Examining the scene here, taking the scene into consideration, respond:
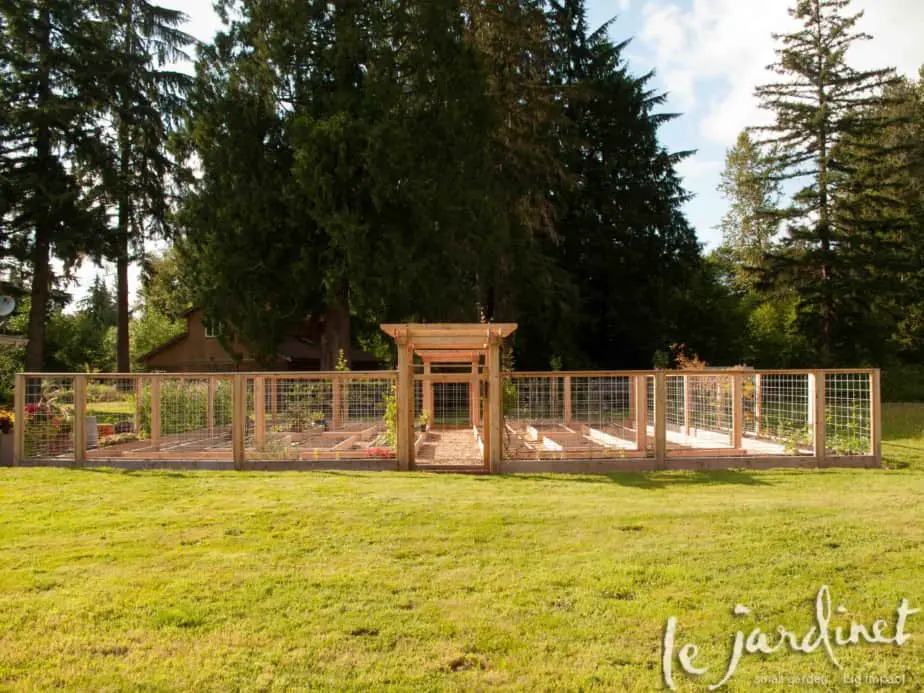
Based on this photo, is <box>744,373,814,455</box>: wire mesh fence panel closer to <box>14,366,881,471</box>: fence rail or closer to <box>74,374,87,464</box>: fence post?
<box>14,366,881,471</box>: fence rail

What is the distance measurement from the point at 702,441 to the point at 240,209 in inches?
635

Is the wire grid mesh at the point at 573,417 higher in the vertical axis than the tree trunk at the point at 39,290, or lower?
lower

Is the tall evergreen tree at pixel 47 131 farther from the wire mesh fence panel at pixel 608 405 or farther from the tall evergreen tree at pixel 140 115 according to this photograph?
the wire mesh fence panel at pixel 608 405

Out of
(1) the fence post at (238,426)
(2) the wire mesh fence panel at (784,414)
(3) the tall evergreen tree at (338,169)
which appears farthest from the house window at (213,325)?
(2) the wire mesh fence panel at (784,414)

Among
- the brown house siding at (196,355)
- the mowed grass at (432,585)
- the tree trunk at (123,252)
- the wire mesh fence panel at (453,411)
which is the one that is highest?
the tree trunk at (123,252)

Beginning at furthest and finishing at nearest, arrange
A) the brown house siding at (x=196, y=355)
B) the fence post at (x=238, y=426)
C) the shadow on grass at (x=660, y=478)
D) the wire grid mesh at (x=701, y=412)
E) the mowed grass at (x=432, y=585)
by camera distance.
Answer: the brown house siding at (x=196, y=355)
the wire grid mesh at (x=701, y=412)
the fence post at (x=238, y=426)
the shadow on grass at (x=660, y=478)
the mowed grass at (x=432, y=585)

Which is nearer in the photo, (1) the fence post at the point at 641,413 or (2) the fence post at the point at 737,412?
(1) the fence post at the point at 641,413

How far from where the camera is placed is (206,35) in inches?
1082

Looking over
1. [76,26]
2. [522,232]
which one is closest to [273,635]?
[522,232]

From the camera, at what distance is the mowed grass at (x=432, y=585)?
3656 millimetres

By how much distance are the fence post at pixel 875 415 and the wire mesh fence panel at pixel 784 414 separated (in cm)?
90

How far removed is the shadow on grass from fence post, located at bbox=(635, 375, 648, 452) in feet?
2.96

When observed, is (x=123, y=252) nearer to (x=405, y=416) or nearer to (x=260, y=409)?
(x=260, y=409)

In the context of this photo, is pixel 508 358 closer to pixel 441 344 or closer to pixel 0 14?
pixel 441 344
